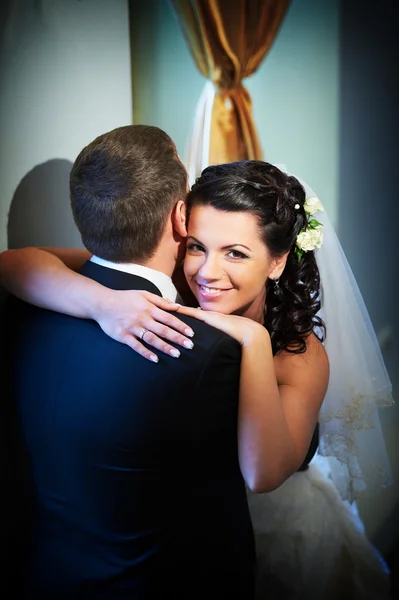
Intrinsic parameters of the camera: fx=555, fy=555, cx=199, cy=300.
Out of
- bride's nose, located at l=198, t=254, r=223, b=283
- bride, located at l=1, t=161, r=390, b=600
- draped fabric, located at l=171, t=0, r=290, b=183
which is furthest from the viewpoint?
draped fabric, located at l=171, t=0, r=290, b=183

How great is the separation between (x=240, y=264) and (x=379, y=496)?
138cm

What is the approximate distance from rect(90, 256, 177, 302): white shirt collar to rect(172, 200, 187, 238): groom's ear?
0.11 m

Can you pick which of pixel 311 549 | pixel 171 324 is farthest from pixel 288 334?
pixel 311 549

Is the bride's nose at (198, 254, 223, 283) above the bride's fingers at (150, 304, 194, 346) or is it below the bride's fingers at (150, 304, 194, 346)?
above

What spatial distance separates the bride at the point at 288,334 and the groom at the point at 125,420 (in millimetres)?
67

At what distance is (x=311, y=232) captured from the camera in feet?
4.91

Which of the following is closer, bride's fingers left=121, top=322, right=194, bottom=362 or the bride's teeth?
bride's fingers left=121, top=322, right=194, bottom=362

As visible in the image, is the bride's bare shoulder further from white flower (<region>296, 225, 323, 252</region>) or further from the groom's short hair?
the groom's short hair

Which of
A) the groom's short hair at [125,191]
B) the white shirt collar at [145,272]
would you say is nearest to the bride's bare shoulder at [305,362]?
the white shirt collar at [145,272]

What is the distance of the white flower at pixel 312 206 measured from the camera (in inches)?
58.6

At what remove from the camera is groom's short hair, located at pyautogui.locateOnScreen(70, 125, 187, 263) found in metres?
1.18

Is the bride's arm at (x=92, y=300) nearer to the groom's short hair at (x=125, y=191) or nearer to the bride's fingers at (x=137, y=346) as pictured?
the bride's fingers at (x=137, y=346)

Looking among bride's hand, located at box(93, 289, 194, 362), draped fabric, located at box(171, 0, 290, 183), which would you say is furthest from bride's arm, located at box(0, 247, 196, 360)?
draped fabric, located at box(171, 0, 290, 183)

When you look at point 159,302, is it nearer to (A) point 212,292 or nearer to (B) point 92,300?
(B) point 92,300
